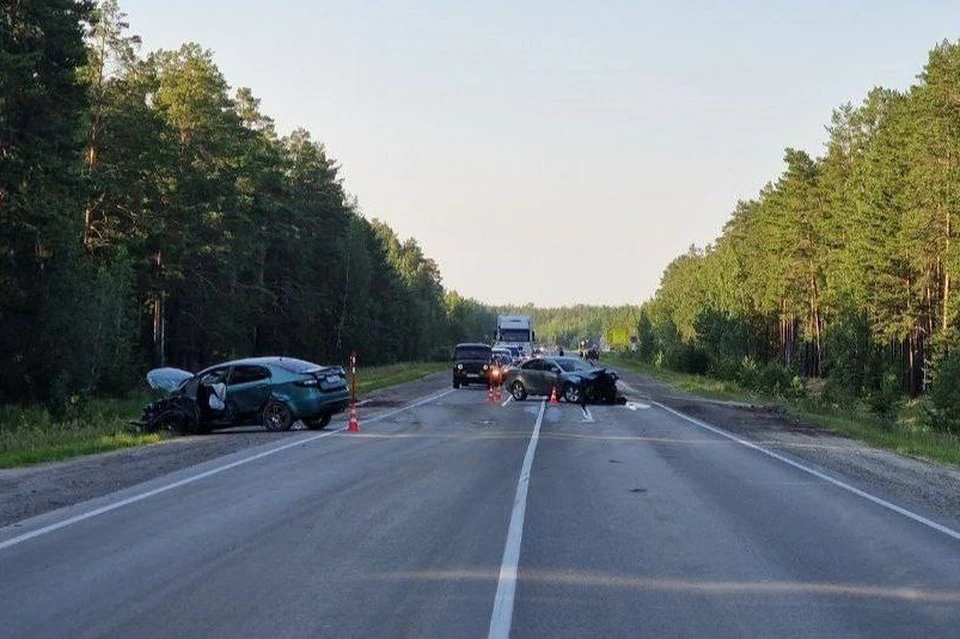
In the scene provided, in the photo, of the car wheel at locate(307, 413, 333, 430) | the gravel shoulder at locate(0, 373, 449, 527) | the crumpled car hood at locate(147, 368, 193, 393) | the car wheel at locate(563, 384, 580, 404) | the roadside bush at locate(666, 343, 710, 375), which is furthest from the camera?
the roadside bush at locate(666, 343, 710, 375)

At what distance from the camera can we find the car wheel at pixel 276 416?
25.0m

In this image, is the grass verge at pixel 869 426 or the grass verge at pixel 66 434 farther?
the grass verge at pixel 869 426

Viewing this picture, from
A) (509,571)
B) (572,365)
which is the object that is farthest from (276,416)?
(572,365)

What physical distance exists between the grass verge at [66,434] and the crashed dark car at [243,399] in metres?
0.90

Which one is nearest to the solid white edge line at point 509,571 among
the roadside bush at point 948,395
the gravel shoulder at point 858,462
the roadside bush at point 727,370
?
the gravel shoulder at point 858,462

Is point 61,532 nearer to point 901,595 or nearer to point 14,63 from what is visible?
point 901,595

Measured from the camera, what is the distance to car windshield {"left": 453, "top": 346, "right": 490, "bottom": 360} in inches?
2031

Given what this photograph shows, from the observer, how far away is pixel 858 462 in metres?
Answer: 19.6

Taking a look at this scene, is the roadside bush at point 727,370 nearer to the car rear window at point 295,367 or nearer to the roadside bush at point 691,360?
the roadside bush at point 691,360

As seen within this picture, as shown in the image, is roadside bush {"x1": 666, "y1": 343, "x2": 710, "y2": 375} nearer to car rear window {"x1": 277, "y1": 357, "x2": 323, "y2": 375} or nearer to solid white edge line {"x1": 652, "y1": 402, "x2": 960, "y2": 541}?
solid white edge line {"x1": 652, "y1": 402, "x2": 960, "y2": 541}

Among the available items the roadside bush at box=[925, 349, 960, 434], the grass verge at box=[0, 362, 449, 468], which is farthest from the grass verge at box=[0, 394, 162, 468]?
the roadside bush at box=[925, 349, 960, 434]

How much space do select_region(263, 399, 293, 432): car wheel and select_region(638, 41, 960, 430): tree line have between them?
2073 centimetres

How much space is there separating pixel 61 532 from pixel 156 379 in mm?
20033

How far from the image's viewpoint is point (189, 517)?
11.9 meters
